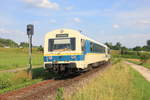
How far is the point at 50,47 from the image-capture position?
1398 centimetres

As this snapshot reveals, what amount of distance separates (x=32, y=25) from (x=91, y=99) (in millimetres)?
8626

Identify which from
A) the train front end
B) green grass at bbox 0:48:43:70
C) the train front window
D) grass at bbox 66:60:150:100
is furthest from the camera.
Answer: green grass at bbox 0:48:43:70

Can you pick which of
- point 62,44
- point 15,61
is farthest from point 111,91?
point 15,61

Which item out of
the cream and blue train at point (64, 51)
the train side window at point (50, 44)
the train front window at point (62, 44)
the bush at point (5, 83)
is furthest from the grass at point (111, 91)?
the bush at point (5, 83)

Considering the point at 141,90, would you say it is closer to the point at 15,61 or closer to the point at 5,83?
the point at 5,83

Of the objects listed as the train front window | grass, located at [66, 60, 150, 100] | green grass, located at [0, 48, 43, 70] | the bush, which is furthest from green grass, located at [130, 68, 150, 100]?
green grass, located at [0, 48, 43, 70]

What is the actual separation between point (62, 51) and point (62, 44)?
1.67 ft

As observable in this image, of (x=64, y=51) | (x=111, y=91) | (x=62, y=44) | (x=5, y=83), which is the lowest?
(x=5, y=83)

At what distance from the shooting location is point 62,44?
1378 cm

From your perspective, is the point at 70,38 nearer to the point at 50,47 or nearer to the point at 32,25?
the point at 50,47

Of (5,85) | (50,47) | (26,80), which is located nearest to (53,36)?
(50,47)

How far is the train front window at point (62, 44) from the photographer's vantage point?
44.8ft

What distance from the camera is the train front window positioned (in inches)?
537

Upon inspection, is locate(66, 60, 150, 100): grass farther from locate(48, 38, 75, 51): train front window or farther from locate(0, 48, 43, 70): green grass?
locate(0, 48, 43, 70): green grass
